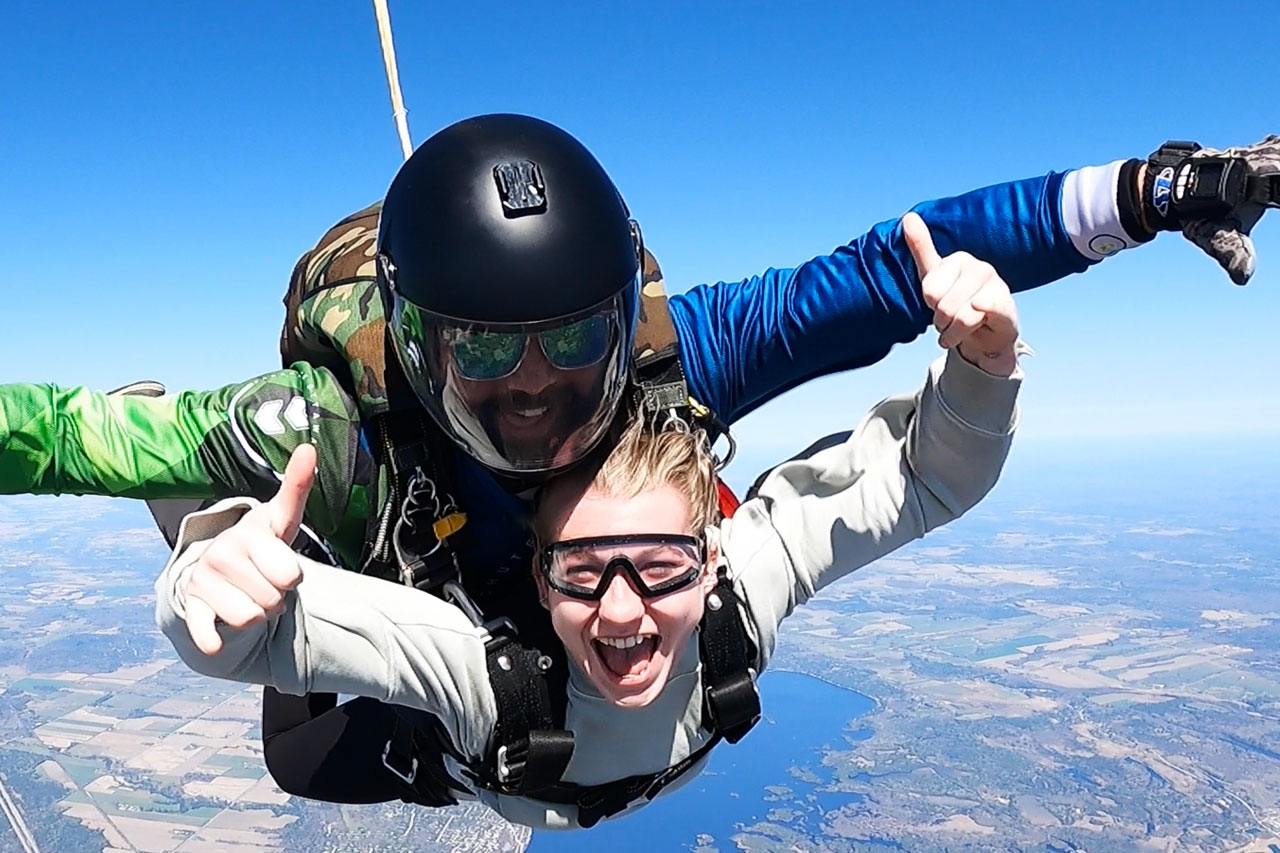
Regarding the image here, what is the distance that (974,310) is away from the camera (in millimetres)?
1251

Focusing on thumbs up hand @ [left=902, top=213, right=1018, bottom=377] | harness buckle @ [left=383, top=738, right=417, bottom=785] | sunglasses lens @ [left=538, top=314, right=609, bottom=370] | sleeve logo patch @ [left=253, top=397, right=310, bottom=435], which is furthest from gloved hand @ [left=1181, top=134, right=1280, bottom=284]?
harness buckle @ [left=383, top=738, right=417, bottom=785]

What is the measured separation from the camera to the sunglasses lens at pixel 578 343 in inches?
55.8

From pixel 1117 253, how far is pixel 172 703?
44223 mm

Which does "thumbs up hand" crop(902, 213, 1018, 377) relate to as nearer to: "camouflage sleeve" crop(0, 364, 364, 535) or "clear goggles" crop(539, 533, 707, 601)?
"clear goggles" crop(539, 533, 707, 601)

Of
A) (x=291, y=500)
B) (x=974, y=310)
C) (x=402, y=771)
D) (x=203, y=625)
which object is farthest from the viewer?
(x=402, y=771)

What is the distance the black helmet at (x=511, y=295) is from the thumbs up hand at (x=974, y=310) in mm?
482

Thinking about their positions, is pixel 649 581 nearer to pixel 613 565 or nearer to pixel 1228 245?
pixel 613 565

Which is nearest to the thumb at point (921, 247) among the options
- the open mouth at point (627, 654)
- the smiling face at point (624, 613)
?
the smiling face at point (624, 613)

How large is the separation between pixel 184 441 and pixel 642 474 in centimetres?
76

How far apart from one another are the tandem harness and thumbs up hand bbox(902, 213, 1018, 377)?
499 mm

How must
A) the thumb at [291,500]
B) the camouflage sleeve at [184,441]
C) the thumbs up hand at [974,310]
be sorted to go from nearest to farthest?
the thumb at [291,500]
the thumbs up hand at [974,310]
the camouflage sleeve at [184,441]

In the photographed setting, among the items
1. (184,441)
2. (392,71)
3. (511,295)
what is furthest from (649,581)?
(392,71)

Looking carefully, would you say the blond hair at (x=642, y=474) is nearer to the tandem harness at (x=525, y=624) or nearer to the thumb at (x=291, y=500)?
the tandem harness at (x=525, y=624)

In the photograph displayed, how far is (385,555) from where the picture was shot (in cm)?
159
